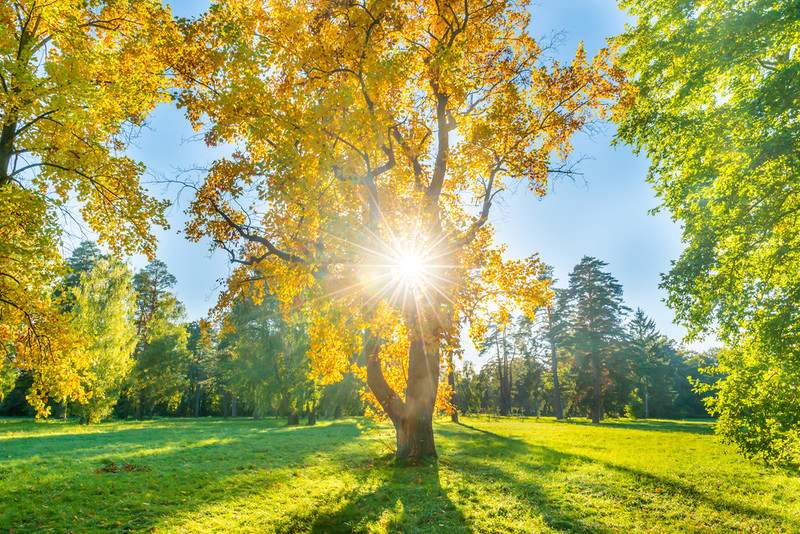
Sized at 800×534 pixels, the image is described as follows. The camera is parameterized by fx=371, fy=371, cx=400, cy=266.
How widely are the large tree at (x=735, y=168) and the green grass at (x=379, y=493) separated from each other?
101 inches

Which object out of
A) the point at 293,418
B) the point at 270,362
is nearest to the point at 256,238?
the point at 270,362

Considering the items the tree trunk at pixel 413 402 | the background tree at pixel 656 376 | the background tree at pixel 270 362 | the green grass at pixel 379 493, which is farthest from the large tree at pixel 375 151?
the background tree at pixel 656 376

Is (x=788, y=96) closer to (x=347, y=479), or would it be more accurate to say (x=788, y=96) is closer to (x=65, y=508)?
(x=347, y=479)

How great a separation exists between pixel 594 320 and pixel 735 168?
38.6 m

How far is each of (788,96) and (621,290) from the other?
4239 centimetres

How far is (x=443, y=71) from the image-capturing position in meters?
10.9

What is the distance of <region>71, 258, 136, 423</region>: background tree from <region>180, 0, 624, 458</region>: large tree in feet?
83.5

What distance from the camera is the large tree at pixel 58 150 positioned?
762cm

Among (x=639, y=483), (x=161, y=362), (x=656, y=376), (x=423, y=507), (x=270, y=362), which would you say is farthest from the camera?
(x=656, y=376)

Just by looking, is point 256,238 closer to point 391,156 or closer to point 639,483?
point 391,156

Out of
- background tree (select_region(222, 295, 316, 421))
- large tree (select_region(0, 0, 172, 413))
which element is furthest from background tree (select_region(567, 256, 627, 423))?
large tree (select_region(0, 0, 172, 413))

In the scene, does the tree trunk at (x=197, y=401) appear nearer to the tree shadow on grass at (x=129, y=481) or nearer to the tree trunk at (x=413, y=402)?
the tree shadow on grass at (x=129, y=481)

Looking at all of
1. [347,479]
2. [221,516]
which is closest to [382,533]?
[221,516]

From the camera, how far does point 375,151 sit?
11.7 metres
